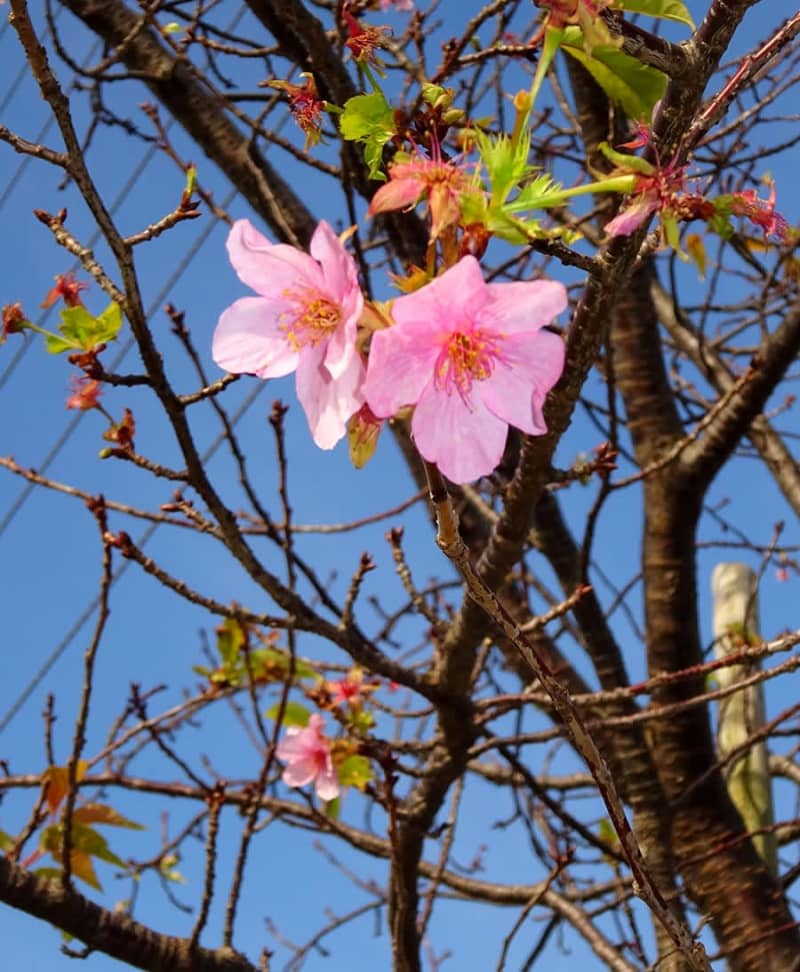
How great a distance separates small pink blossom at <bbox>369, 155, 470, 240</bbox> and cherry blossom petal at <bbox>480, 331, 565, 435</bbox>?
11cm

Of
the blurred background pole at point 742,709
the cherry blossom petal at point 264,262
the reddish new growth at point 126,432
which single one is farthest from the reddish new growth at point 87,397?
the blurred background pole at point 742,709

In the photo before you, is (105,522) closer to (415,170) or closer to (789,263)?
(415,170)

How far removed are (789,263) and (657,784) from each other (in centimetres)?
100

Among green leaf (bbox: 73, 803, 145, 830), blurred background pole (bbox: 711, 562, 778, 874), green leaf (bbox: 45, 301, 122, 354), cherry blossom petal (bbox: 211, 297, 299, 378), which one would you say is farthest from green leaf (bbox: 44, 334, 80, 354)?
blurred background pole (bbox: 711, 562, 778, 874)

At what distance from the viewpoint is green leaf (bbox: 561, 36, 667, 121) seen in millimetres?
748

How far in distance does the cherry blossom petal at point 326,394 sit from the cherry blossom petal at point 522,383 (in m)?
0.09

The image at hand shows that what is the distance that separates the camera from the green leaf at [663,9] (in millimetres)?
744

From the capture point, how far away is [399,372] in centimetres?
63

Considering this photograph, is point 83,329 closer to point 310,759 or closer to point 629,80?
point 629,80

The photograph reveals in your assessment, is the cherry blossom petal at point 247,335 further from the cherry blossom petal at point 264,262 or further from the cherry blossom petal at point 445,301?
the cherry blossom petal at point 445,301

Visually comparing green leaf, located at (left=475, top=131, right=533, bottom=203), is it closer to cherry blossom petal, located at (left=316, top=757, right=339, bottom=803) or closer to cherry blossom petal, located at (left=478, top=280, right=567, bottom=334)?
cherry blossom petal, located at (left=478, top=280, right=567, bottom=334)

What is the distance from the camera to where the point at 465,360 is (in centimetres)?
67

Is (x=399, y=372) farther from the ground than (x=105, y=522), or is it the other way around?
(x=105, y=522)

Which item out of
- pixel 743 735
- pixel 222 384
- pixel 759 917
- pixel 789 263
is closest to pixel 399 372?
pixel 222 384
